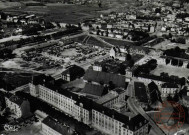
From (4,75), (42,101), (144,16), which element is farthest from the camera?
(144,16)

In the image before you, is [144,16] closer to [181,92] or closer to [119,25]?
[119,25]

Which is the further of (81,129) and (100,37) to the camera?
(100,37)

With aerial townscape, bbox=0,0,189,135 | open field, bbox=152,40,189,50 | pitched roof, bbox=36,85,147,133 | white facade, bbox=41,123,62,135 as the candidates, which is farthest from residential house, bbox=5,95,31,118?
open field, bbox=152,40,189,50

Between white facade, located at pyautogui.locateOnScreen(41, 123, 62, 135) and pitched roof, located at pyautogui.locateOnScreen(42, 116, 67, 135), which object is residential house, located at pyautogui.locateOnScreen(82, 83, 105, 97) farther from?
white facade, located at pyautogui.locateOnScreen(41, 123, 62, 135)

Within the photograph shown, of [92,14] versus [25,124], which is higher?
[92,14]

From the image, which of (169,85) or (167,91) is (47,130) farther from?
(169,85)

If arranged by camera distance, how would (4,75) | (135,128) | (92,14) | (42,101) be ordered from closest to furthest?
(135,128)
(42,101)
(4,75)
(92,14)

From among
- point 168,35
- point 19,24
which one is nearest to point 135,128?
point 168,35

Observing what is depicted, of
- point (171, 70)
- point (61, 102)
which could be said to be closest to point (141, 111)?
point (61, 102)
